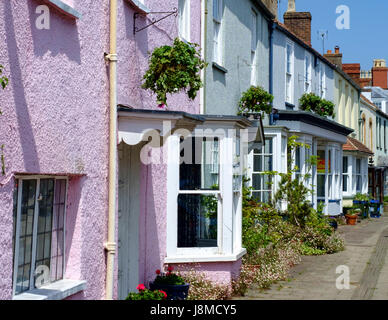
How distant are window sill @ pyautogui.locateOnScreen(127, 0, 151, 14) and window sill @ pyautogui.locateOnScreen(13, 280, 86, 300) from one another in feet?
12.1

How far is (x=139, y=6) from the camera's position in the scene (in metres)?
8.00

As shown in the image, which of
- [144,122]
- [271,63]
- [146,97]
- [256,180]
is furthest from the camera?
[271,63]

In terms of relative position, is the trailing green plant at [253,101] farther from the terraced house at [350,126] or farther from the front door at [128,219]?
the terraced house at [350,126]

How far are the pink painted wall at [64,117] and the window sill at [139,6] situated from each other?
908mm

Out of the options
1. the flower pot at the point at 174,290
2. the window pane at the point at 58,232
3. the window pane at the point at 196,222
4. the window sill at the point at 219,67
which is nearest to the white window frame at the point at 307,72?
the window sill at the point at 219,67

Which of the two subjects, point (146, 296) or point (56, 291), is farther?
point (146, 296)

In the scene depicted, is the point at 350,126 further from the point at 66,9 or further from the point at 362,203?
the point at 66,9

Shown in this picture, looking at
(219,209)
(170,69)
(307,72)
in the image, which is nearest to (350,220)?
(307,72)

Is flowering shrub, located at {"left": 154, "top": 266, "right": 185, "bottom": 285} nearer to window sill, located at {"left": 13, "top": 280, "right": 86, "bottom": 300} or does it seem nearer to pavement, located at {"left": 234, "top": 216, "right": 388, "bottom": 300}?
pavement, located at {"left": 234, "top": 216, "right": 388, "bottom": 300}

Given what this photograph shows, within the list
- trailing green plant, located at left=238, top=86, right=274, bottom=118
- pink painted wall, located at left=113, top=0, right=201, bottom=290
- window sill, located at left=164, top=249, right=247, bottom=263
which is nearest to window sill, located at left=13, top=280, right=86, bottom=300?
pink painted wall, located at left=113, top=0, right=201, bottom=290

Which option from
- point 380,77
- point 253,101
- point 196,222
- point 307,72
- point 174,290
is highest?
point 380,77

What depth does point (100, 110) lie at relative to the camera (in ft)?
22.2

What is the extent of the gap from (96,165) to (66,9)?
1738 mm

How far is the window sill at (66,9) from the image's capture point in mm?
5627
